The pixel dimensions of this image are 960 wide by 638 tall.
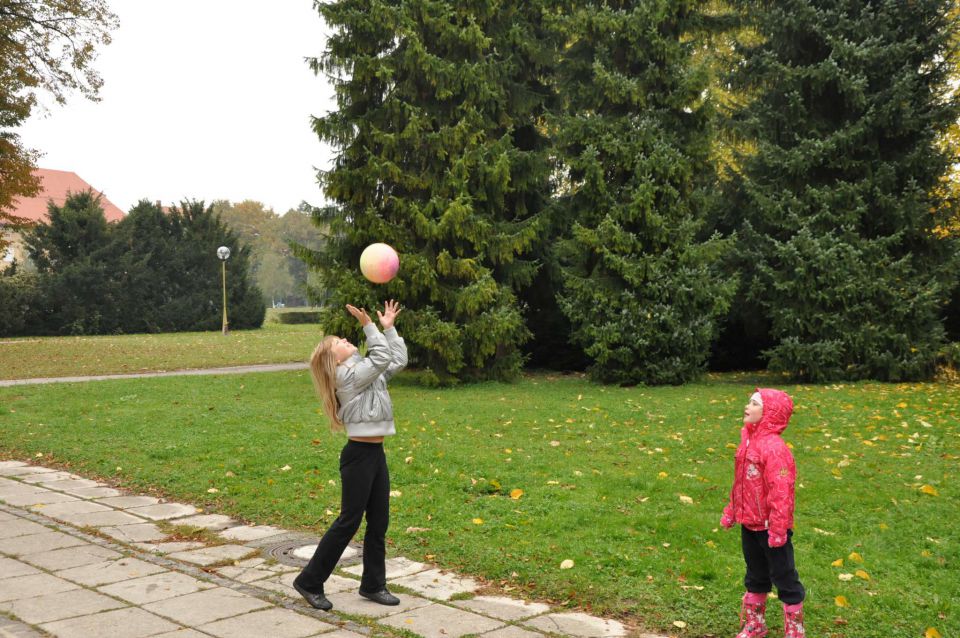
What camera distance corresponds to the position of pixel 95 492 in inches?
325

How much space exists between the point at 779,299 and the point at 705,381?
7.32 feet

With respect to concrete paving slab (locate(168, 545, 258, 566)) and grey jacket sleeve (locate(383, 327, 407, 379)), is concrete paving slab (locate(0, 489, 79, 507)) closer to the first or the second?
concrete paving slab (locate(168, 545, 258, 566))

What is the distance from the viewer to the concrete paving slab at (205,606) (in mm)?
Result: 4797

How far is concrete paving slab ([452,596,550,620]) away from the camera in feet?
15.9

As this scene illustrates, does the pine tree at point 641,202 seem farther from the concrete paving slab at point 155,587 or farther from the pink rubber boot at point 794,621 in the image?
the pink rubber boot at point 794,621

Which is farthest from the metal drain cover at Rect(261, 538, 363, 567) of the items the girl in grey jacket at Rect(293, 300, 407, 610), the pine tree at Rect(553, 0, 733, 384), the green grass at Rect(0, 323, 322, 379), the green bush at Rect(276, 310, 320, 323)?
the green bush at Rect(276, 310, 320, 323)

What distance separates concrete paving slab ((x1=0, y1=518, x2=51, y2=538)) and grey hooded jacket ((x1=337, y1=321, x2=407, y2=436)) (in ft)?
11.0

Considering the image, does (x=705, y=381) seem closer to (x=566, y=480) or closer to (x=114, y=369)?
(x=566, y=480)

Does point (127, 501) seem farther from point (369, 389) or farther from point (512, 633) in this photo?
point (512, 633)

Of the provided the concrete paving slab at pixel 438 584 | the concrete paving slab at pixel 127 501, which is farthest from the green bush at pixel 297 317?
the concrete paving slab at pixel 438 584

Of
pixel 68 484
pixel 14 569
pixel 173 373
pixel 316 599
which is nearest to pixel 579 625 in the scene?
pixel 316 599

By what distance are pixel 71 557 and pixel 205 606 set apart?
167 centimetres

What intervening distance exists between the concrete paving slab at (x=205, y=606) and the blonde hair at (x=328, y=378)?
46.3 inches

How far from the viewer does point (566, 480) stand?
810 cm
